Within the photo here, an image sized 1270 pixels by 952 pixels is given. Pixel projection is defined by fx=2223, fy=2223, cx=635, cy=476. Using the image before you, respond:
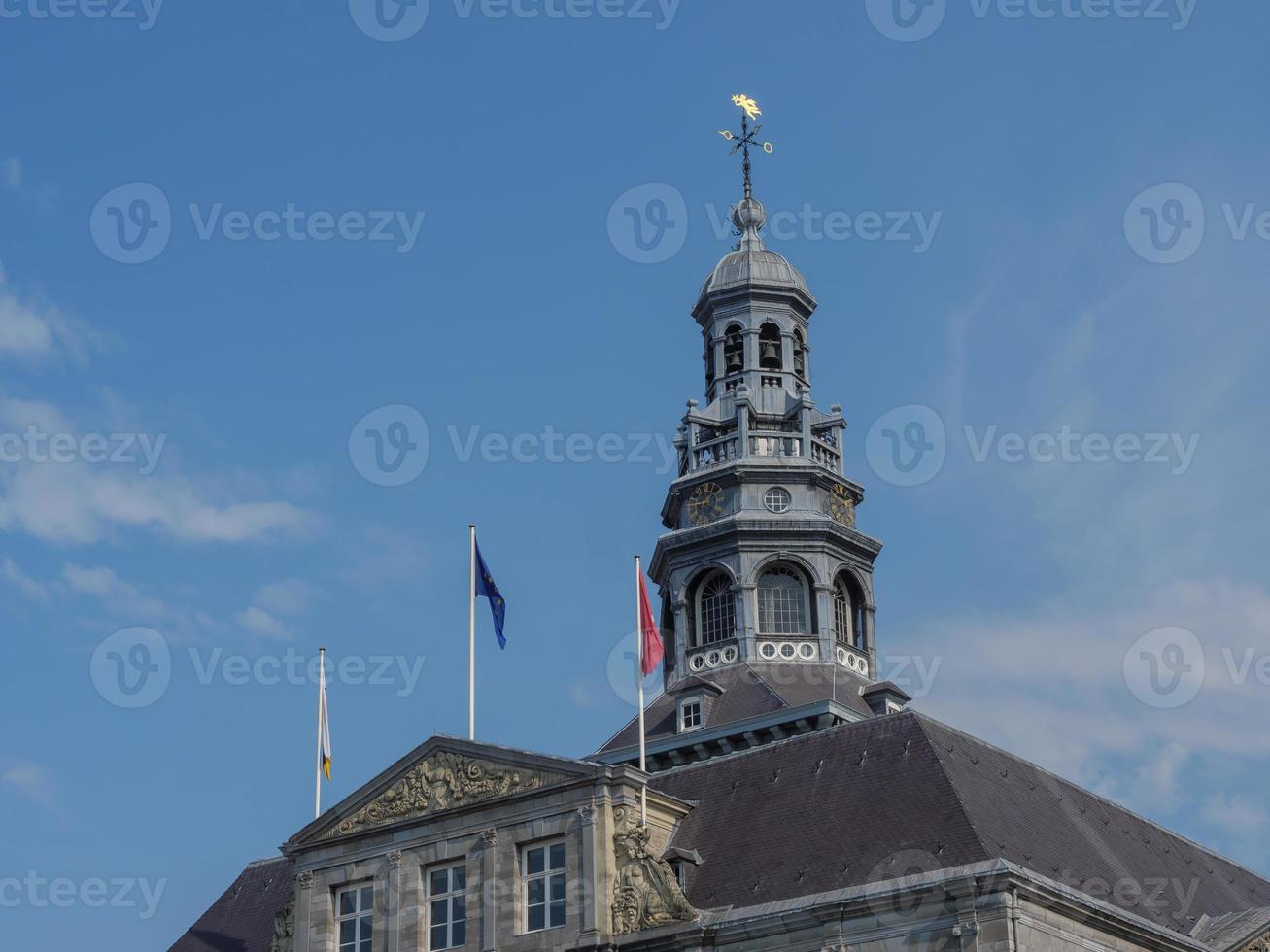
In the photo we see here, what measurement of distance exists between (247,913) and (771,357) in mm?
30230

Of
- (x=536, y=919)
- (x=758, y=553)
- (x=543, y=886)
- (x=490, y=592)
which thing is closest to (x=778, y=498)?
(x=758, y=553)

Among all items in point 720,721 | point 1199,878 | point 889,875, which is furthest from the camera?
point 720,721

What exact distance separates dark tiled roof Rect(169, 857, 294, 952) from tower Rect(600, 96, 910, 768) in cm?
1320

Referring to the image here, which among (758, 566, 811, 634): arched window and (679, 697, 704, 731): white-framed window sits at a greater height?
(758, 566, 811, 634): arched window

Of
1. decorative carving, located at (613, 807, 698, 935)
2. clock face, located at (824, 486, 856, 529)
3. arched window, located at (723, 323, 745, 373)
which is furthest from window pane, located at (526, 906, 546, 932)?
arched window, located at (723, 323, 745, 373)

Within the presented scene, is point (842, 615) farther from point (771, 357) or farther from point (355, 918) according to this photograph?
point (355, 918)

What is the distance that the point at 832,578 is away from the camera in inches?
3152

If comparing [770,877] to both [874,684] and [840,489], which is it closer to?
[874,684]

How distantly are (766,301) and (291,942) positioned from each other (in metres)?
33.9

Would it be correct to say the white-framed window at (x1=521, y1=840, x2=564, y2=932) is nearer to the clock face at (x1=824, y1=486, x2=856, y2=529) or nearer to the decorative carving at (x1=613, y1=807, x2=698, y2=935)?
the decorative carving at (x1=613, y1=807, x2=698, y2=935)

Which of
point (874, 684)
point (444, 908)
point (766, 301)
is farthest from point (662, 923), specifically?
point (766, 301)

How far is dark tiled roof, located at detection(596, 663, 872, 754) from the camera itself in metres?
75.7

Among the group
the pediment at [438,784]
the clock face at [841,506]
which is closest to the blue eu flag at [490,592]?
the pediment at [438,784]

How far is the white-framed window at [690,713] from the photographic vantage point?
76.9 meters
